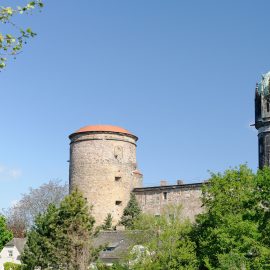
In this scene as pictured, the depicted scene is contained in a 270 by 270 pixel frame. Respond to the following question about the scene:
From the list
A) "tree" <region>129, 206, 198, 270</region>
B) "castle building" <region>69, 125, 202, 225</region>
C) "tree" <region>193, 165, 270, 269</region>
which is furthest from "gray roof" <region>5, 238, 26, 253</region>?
"tree" <region>193, 165, 270, 269</region>

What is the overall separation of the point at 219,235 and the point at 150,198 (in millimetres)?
33699

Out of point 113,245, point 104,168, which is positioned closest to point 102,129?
point 104,168

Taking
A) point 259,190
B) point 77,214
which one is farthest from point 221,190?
point 77,214

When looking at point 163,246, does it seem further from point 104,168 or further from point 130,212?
point 104,168

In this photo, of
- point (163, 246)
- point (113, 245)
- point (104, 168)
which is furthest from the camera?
point (104, 168)

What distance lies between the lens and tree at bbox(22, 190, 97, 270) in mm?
30203

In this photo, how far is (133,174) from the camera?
67.2 metres

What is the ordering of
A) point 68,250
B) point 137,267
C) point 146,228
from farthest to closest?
point 146,228 < point 137,267 < point 68,250

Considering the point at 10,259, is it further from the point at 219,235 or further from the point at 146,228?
the point at 219,235

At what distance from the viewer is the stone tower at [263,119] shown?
62334 mm

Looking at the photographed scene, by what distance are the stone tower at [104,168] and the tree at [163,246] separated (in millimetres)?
27080

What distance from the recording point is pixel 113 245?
4397cm

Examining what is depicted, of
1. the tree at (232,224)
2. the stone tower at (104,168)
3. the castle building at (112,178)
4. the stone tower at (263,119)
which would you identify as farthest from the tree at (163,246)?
the stone tower at (263,119)

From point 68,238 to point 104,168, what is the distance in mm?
34892
